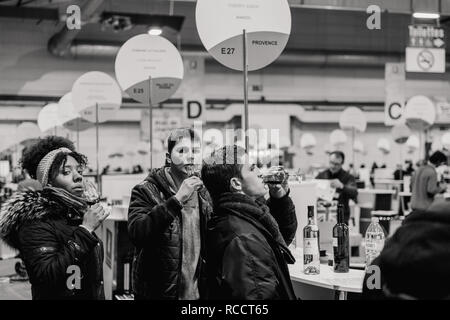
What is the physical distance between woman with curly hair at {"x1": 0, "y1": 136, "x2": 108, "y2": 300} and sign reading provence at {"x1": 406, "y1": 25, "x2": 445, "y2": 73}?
23.6 ft

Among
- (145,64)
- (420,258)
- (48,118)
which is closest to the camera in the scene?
(420,258)

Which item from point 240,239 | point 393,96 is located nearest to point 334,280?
point 240,239

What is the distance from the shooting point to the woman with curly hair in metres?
2.12

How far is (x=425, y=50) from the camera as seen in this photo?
869cm

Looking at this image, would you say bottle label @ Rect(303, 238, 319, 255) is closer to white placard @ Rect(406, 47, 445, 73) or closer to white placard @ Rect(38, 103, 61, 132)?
white placard @ Rect(38, 103, 61, 132)

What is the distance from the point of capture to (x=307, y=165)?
20453mm

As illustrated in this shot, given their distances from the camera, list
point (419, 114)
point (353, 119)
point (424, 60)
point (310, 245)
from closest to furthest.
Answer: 1. point (310, 245)
2. point (424, 60)
3. point (419, 114)
4. point (353, 119)

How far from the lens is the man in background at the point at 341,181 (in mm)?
6707

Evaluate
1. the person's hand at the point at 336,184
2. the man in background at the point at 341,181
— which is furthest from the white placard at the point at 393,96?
the person's hand at the point at 336,184

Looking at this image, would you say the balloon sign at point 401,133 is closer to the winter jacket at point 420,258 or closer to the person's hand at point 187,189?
the person's hand at point 187,189

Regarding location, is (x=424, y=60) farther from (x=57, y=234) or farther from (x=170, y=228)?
(x=57, y=234)

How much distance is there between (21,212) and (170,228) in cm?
66

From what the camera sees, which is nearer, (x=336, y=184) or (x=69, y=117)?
(x=336, y=184)
